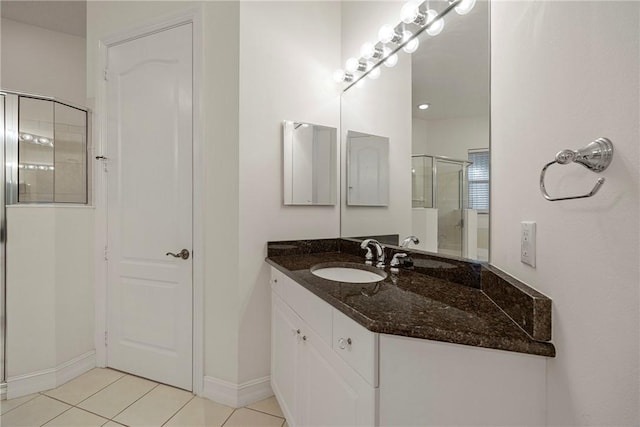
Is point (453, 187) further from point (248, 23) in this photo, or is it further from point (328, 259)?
point (248, 23)

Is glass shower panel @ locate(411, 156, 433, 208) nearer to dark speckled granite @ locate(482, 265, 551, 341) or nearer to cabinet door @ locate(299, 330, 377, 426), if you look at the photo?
dark speckled granite @ locate(482, 265, 551, 341)

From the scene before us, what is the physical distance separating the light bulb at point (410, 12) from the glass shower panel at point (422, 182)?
26.4 inches

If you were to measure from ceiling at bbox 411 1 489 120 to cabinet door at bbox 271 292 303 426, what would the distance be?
1.20 metres

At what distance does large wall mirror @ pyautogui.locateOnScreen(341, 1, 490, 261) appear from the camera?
118cm

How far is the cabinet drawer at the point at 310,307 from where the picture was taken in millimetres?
1139

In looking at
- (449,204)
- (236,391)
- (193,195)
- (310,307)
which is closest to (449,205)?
(449,204)

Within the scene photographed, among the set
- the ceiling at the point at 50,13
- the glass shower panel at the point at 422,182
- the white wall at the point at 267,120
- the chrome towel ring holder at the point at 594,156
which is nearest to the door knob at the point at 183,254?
the white wall at the point at 267,120

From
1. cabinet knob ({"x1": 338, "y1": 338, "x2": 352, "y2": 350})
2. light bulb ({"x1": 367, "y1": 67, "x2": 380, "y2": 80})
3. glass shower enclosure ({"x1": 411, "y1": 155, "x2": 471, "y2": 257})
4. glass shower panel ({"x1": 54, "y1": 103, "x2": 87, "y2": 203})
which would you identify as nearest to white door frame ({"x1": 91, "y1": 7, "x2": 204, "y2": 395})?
glass shower panel ({"x1": 54, "y1": 103, "x2": 87, "y2": 203})

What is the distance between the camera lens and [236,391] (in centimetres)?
179

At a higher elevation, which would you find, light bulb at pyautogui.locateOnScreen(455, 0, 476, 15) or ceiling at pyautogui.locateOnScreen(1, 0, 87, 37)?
ceiling at pyautogui.locateOnScreen(1, 0, 87, 37)

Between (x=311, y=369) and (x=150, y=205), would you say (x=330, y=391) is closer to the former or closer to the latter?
(x=311, y=369)

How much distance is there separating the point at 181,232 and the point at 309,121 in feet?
3.75

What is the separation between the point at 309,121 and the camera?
6.86 feet

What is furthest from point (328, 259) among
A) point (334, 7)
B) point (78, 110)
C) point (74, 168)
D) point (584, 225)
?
point (78, 110)
